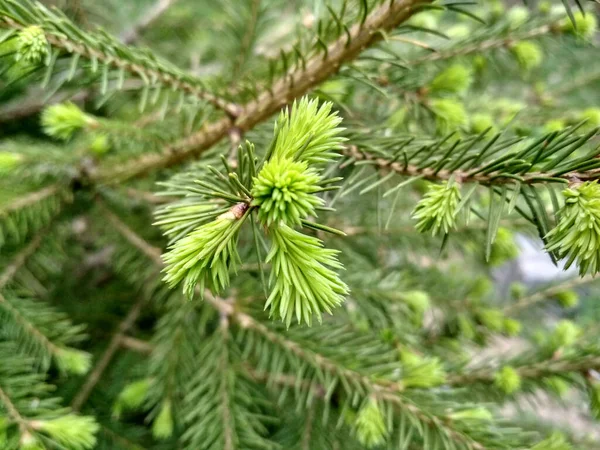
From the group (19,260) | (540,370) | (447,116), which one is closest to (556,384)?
(540,370)

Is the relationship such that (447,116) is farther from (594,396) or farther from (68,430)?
(68,430)

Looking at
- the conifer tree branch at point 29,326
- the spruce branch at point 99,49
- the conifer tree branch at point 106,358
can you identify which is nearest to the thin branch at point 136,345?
the conifer tree branch at point 106,358

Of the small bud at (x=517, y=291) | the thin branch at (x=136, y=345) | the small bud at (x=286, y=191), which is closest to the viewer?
the small bud at (x=286, y=191)

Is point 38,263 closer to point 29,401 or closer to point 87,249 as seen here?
point 29,401

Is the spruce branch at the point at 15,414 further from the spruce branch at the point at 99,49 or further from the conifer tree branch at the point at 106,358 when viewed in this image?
the spruce branch at the point at 99,49

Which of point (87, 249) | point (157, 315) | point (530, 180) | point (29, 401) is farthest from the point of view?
point (87, 249)

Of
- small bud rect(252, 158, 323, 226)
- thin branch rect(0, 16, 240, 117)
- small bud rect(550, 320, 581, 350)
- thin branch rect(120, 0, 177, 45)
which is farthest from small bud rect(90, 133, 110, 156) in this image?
small bud rect(550, 320, 581, 350)

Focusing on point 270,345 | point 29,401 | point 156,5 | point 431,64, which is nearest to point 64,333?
point 29,401
